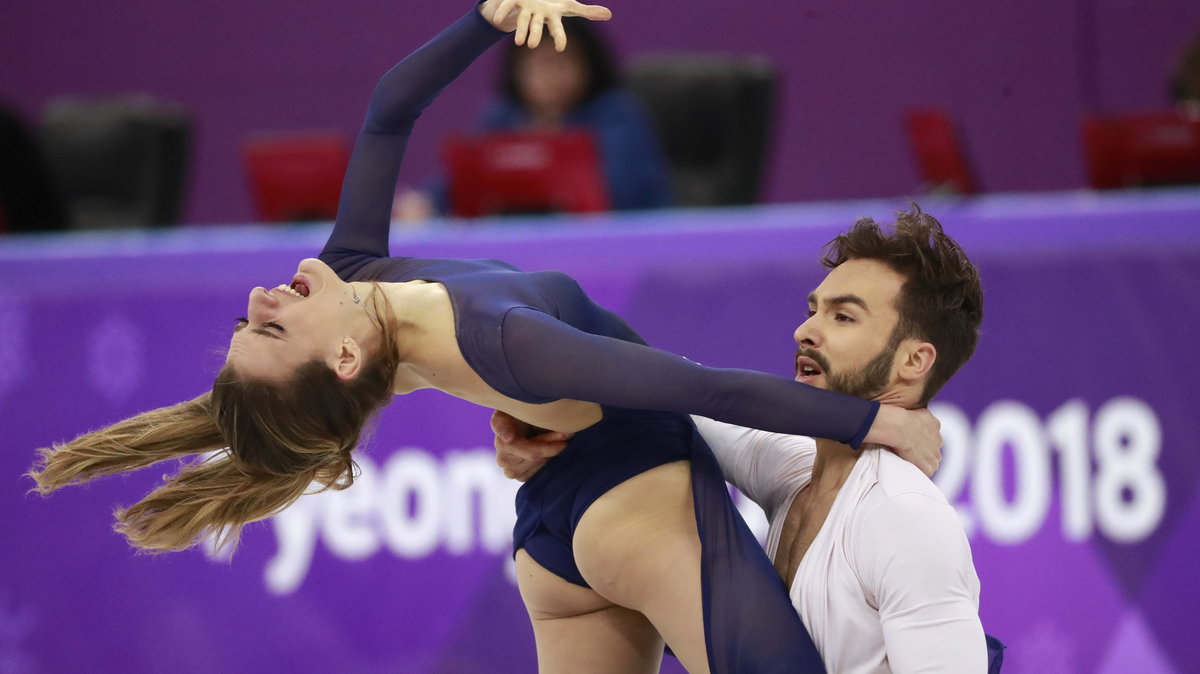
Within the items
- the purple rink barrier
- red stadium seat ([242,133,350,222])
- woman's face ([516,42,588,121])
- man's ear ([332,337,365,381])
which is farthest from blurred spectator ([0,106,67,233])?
man's ear ([332,337,365,381])

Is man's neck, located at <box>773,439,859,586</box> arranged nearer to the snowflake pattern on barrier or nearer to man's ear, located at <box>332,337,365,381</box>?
man's ear, located at <box>332,337,365,381</box>

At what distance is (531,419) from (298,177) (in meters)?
2.06

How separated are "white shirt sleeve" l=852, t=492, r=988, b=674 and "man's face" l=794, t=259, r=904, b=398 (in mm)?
243

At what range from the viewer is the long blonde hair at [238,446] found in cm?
200

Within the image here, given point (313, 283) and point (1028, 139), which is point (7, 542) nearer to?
point (313, 283)

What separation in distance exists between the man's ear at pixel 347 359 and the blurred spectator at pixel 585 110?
2.56 meters

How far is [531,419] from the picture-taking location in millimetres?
2170

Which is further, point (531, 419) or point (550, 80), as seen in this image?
point (550, 80)

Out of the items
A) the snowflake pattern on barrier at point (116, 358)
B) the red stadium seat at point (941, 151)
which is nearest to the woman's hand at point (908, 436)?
the snowflake pattern on barrier at point (116, 358)

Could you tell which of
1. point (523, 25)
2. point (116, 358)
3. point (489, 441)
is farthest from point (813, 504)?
point (116, 358)

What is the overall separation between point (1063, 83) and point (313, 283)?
17.0 feet

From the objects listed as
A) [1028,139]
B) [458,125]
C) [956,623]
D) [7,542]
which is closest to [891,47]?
[1028,139]

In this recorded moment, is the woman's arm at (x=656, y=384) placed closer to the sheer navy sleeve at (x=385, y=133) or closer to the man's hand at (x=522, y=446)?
the man's hand at (x=522, y=446)

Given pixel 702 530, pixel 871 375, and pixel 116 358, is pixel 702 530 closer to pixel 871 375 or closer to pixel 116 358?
pixel 871 375
